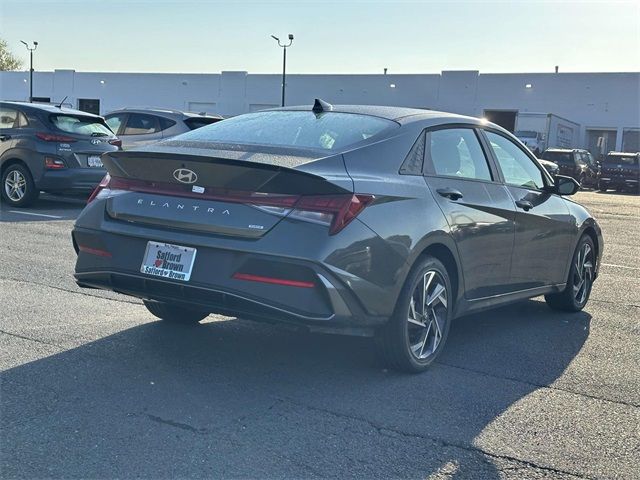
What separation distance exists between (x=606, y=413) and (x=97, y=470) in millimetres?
2738

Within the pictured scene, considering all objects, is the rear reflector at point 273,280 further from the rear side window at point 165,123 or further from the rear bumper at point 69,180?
the rear side window at point 165,123

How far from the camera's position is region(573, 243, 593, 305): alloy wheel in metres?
6.81

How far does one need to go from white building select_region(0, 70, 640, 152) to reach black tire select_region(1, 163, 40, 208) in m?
40.3

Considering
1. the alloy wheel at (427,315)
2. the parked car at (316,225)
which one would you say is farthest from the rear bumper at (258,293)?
the alloy wheel at (427,315)

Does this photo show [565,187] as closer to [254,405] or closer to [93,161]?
[254,405]

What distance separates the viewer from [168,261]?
13.7ft

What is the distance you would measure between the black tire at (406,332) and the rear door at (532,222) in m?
1.25

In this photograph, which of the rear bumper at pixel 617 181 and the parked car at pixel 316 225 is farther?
the rear bumper at pixel 617 181

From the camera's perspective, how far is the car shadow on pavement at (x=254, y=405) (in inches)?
129

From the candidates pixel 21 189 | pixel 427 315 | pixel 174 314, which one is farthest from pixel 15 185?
pixel 427 315

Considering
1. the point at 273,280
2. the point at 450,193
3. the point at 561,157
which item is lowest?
the point at 273,280

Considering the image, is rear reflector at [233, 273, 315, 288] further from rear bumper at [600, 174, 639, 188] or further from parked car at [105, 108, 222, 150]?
rear bumper at [600, 174, 639, 188]

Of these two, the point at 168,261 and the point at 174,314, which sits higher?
the point at 168,261

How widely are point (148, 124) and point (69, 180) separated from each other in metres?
3.63
